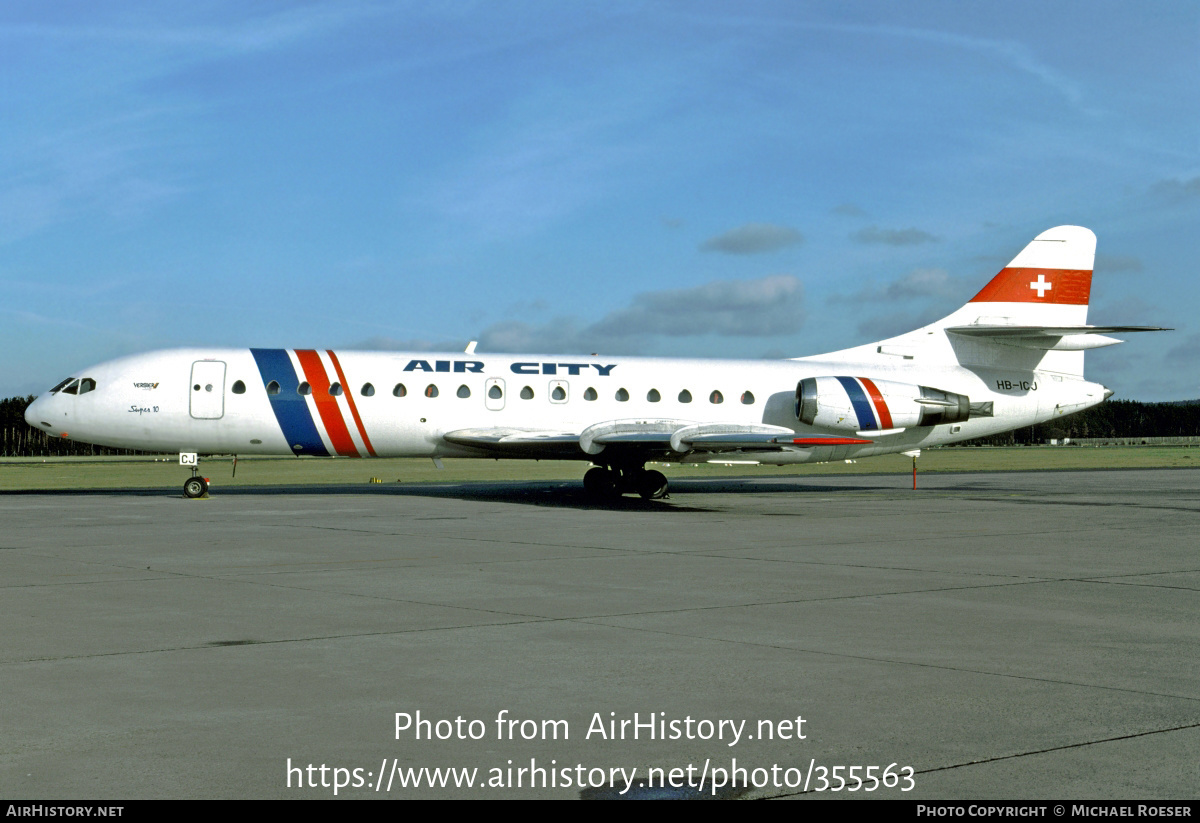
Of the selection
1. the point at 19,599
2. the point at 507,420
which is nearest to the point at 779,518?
the point at 507,420

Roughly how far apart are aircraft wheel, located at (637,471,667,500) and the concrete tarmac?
9.69m

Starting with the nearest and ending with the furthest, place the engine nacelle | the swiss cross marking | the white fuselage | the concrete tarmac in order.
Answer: the concrete tarmac, the white fuselage, the engine nacelle, the swiss cross marking

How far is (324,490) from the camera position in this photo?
1184 inches

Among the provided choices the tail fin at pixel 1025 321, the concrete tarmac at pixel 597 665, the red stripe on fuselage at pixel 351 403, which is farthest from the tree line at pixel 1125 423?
the concrete tarmac at pixel 597 665

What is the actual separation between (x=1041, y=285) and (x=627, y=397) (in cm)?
1128

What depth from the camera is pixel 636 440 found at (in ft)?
79.7

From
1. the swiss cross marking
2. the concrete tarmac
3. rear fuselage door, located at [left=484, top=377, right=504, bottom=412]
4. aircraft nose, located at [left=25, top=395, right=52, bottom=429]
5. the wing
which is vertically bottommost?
the concrete tarmac

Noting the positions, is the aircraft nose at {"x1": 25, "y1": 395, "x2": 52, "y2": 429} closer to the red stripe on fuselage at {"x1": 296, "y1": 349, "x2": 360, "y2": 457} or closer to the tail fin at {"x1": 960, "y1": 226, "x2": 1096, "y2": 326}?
the red stripe on fuselage at {"x1": 296, "y1": 349, "x2": 360, "y2": 457}

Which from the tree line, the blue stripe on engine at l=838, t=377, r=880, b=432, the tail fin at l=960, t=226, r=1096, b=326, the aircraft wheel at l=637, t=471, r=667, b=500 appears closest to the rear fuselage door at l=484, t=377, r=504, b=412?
the aircraft wheel at l=637, t=471, r=667, b=500

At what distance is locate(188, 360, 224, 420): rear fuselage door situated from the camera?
83.8 feet

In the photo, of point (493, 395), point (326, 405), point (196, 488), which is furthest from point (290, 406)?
point (493, 395)

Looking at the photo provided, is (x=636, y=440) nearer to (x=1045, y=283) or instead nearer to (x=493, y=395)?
(x=493, y=395)

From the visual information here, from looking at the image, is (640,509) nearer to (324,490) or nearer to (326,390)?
(326,390)
